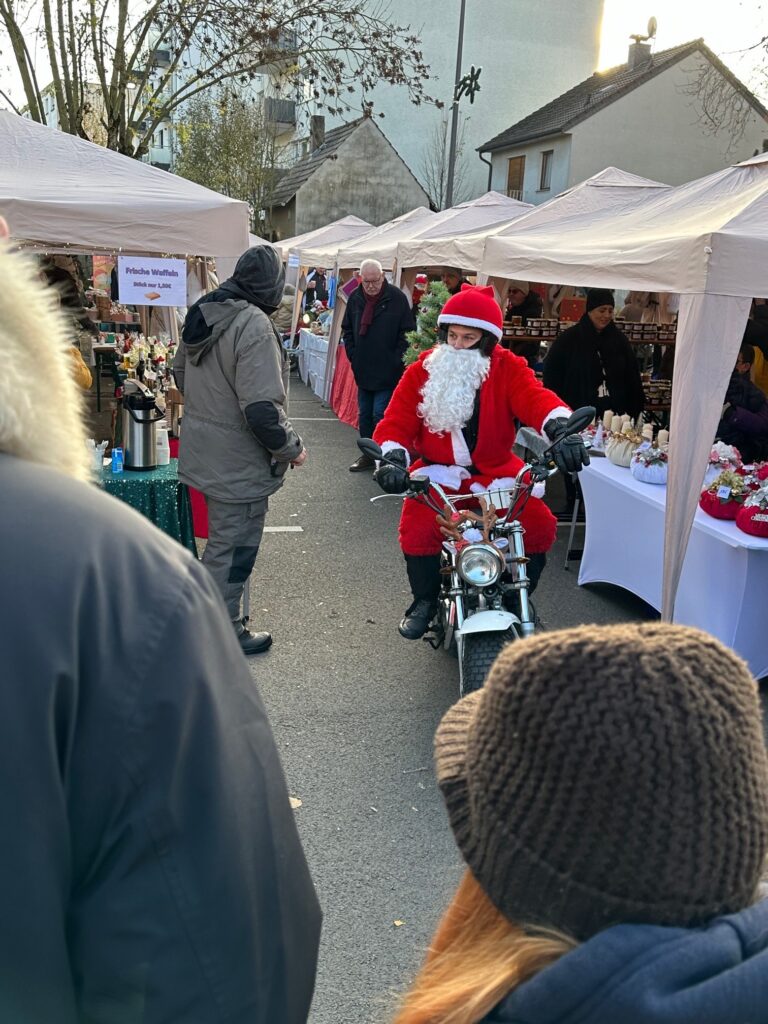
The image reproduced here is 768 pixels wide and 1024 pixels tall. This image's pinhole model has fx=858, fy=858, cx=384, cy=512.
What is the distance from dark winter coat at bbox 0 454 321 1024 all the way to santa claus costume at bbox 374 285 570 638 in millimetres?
3154

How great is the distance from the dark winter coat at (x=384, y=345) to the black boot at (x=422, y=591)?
214 inches

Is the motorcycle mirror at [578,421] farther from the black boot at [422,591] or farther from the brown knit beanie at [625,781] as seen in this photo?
the brown knit beanie at [625,781]

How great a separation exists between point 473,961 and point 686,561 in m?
4.17

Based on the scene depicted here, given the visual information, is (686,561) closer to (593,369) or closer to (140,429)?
(593,369)

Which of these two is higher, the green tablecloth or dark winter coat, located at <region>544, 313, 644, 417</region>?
dark winter coat, located at <region>544, 313, 644, 417</region>

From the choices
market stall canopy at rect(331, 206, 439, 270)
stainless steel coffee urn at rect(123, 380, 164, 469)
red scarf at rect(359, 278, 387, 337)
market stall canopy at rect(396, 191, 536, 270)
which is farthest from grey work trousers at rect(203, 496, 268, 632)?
market stall canopy at rect(331, 206, 439, 270)

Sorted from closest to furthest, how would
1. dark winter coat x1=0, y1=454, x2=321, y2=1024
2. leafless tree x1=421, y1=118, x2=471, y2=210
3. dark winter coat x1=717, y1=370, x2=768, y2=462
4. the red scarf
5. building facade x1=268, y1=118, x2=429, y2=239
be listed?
dark winter coat x1=0, y1=454, x2=321, y2=1024 < dark winter coat x1=717, y1=370, x2=768, y2=462 < the red scarf < building facade x1=268, y1=118, x2=429, y2=239 < leafless tree x1=421, y1=118, x2=471, y2=210

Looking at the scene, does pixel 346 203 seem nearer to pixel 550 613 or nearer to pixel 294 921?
pixel 550 613

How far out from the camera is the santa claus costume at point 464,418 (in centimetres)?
407

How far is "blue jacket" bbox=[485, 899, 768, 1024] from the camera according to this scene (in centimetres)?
86

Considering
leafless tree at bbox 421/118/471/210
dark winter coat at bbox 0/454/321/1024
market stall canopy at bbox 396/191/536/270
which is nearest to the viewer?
dark winter coat at bbox 0/454/321/1024

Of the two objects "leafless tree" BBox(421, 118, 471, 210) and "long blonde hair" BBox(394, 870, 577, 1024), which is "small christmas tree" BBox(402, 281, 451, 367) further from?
"leafless tree" BBox(421, 118, 471, 210)

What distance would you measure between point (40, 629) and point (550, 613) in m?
5.12

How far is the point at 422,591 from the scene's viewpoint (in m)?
4.27
